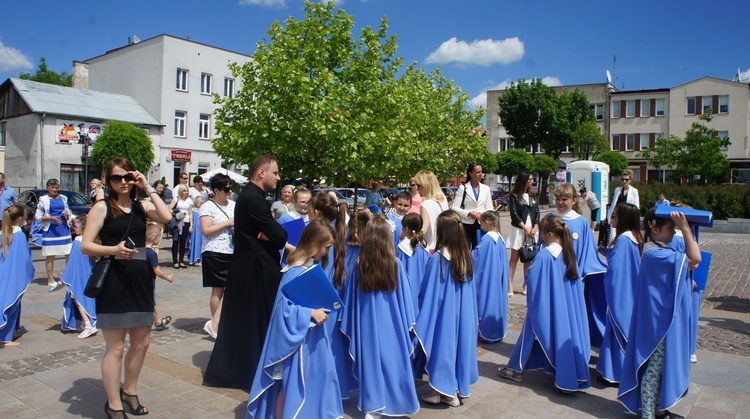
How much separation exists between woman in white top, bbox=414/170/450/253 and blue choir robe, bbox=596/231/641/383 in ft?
7.10

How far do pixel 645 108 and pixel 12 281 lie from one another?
60.2m

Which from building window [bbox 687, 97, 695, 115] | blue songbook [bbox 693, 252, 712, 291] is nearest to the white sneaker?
blue songbook [bbox 693, 252, 712, 291]

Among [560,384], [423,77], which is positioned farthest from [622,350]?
[423,77]

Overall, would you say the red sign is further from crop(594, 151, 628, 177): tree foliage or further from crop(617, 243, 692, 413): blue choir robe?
crop(617, 243, 692, 413): blue choir robe

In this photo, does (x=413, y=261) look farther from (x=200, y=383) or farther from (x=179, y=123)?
(x=179, y=123)

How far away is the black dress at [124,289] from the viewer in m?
4.14

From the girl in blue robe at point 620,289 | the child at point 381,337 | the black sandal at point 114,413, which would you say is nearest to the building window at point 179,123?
the black sandal at point 114,413

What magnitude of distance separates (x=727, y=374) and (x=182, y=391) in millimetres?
5151

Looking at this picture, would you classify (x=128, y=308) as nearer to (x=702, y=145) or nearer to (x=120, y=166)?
(x=120, y=166)

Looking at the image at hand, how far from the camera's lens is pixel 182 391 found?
513cm

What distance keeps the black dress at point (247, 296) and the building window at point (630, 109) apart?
60283 mm

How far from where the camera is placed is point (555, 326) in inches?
205

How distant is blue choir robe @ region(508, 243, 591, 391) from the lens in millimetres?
5098

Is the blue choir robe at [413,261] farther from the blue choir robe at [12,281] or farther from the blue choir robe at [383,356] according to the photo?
the blue choir robe at [12,281]
